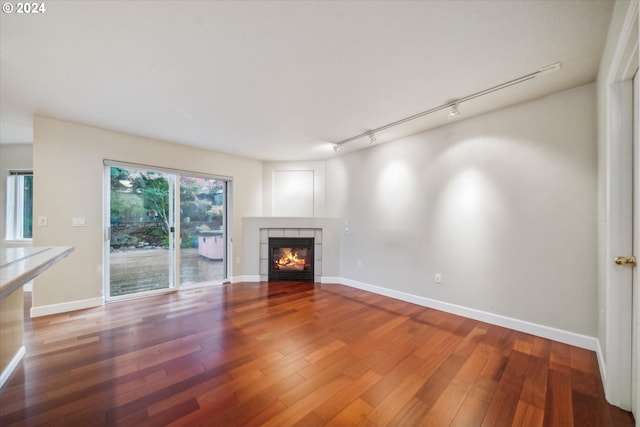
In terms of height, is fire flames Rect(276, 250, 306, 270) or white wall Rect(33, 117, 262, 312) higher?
white wall Rect(33, 117, 262, 312)

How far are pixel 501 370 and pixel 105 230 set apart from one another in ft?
16.8

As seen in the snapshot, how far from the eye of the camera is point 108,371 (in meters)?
1.97

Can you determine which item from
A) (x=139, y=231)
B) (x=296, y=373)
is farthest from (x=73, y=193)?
(x=296, y=373)

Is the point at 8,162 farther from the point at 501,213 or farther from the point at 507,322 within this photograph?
the point at 507,322

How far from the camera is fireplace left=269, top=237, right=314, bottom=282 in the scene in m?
4.92

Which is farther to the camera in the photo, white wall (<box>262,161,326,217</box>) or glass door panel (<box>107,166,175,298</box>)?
white wall (<box>262,161,326,217</box>)

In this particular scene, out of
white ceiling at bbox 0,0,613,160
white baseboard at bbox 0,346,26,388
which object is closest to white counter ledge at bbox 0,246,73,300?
white baseboard at bbox 0,346,26,388

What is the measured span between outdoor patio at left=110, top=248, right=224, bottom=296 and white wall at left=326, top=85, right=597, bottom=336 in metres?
3.27

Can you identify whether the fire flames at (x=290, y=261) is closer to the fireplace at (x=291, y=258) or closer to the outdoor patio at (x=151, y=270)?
the fireplace at (x=291, y=258)

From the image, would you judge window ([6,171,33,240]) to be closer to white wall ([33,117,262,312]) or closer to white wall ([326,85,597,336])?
white wall ([33,117,262,312])

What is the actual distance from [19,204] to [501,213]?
7.80 meters

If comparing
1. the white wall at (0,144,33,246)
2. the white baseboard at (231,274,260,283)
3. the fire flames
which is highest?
the white wall at (0,144,33,246)

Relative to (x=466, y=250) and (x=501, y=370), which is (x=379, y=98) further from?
(x=501, y=370)

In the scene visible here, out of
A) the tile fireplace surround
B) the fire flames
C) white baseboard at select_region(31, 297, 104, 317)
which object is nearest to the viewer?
white baseboard at select_region(31, 297, 104, 317)
